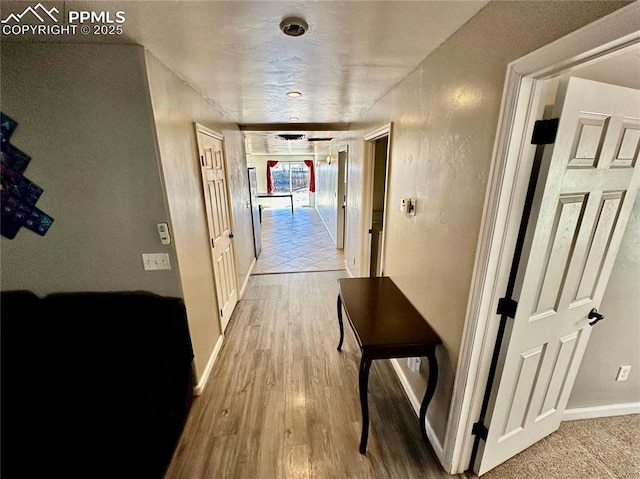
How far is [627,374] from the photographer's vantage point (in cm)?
169

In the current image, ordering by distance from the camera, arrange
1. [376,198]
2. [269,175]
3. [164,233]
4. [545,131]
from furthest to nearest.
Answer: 1. [269,175]
2. [376,198]
3. [164,233]
4. [545,131]

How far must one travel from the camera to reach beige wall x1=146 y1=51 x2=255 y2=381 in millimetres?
1529

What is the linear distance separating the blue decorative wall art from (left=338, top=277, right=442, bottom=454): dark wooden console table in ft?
6.32

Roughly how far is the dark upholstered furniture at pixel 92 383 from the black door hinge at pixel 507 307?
5.80 ft

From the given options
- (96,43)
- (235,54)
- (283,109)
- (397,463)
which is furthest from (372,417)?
(283,109)

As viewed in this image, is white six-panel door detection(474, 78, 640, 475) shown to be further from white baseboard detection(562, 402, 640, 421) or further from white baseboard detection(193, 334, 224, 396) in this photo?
white baseboard detection(193, 334, 224, 396)

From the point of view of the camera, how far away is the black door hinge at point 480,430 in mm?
1341

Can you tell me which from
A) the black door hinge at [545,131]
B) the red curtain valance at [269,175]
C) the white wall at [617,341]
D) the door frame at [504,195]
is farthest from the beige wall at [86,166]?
the red curtain valance at [269,175]

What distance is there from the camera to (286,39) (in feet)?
4.11

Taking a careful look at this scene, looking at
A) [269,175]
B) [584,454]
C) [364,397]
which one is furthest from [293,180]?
[584,454]

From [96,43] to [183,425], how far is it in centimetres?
226

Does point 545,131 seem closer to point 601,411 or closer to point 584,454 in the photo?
point 584,454

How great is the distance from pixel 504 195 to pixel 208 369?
237cm

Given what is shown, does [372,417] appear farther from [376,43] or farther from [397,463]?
[376,43]
